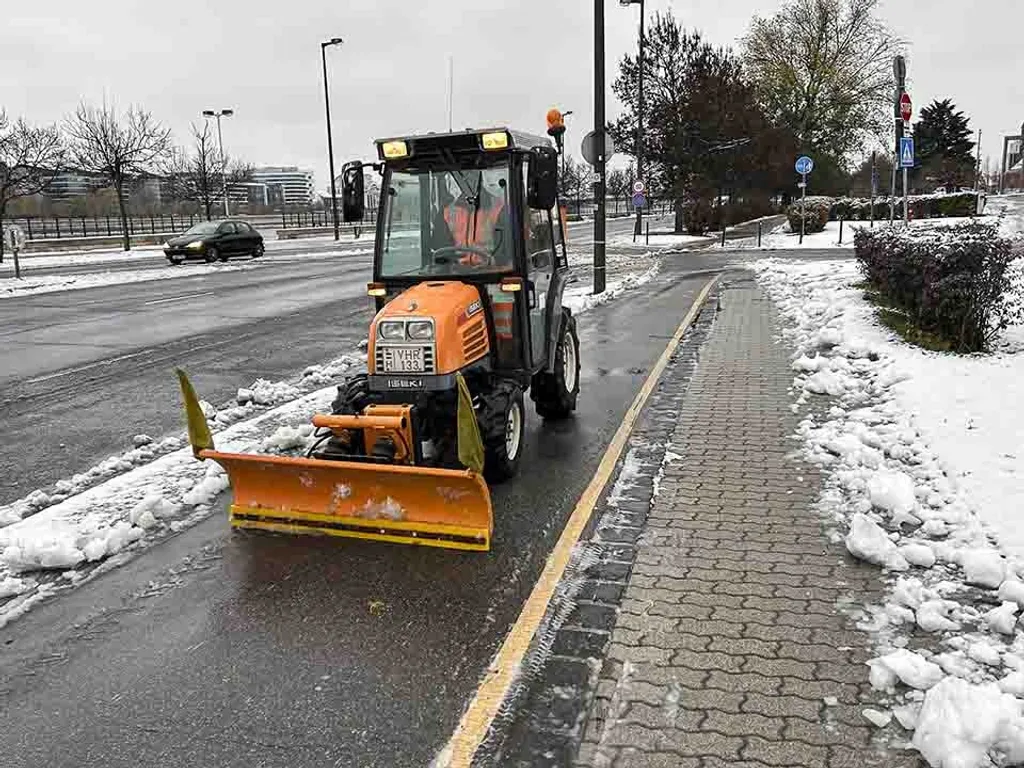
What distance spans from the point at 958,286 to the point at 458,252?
18.0ft

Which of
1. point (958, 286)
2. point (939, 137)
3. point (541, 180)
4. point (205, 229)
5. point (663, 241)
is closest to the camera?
point (541, 180)

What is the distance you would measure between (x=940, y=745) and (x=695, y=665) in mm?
965

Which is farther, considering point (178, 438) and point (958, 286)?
point (958, 286)

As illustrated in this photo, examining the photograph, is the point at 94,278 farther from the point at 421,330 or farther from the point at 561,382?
the point at 421,330

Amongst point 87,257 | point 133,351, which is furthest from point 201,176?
point 133,351

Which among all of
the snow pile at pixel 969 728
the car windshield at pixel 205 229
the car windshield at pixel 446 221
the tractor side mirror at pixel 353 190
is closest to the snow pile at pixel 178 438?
the tractor side mirror at pixel 353 190

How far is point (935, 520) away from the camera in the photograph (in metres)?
4.66

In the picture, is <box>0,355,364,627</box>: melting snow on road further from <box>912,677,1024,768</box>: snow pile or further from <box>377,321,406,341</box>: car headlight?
<box>912,677,1024,768</box>: snow pile

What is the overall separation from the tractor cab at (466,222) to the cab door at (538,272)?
0.03 metres

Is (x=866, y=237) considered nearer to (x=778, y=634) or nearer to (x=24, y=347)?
(x=778, y=634)

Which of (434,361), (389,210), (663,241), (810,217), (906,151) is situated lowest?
(434,361)

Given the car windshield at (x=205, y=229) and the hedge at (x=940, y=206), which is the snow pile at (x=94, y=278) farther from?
the hedge at (x=940, y=206)

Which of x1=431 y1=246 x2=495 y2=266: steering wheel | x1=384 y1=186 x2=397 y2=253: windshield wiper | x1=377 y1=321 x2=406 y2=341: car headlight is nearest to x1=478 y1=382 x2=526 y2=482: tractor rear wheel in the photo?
x1=377 y1=321 x2=406 y2=341: car headlight

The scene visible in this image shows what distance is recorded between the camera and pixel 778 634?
3709 mm
